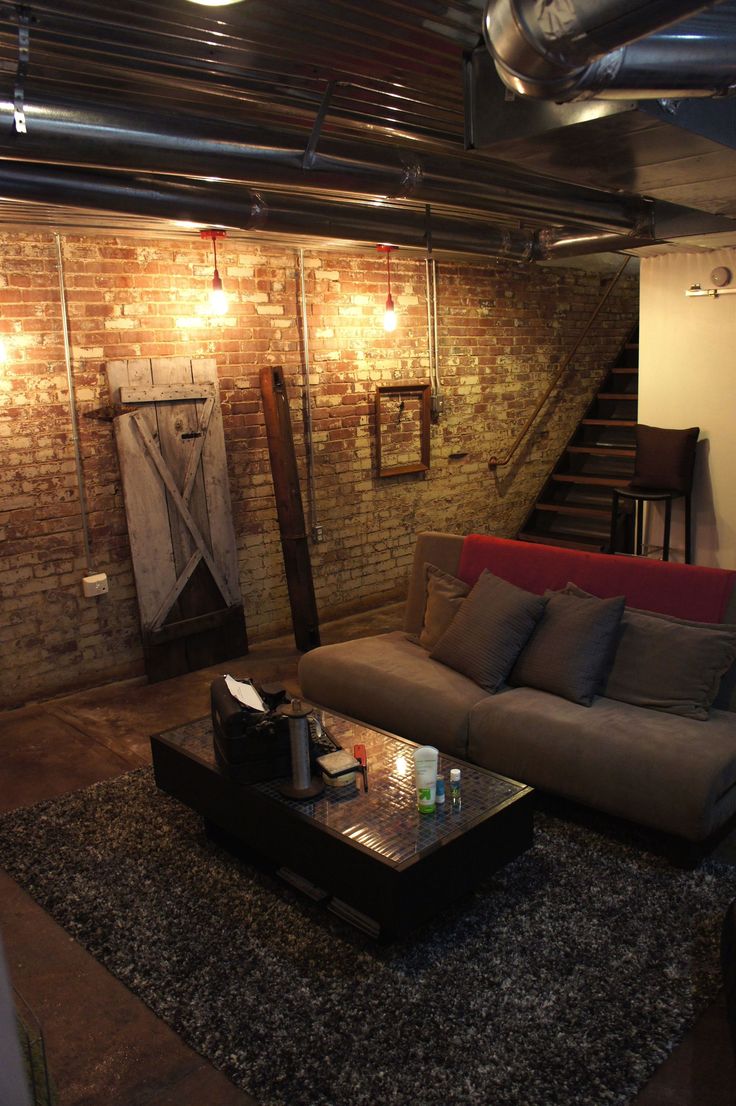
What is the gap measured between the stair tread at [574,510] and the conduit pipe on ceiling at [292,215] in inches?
91.4

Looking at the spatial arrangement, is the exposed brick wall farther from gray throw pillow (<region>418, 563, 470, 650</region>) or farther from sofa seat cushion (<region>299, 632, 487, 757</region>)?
gray throw pillow (<region>418, 563, 470, 650</region>)

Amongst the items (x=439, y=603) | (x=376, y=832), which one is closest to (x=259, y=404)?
(x=439, y=603)

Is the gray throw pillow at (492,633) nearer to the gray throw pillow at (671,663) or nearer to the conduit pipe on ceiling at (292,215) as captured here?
the gray throw pillow at (671,663)

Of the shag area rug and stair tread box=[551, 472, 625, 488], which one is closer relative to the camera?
the shag area rug

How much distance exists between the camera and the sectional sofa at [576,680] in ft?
10.0

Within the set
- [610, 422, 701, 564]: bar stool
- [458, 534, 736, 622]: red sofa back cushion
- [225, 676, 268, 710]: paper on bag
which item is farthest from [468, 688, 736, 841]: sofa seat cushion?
[610, 422, 701, 564]: bar stool

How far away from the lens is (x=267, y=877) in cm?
307

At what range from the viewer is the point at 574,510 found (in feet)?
24.2

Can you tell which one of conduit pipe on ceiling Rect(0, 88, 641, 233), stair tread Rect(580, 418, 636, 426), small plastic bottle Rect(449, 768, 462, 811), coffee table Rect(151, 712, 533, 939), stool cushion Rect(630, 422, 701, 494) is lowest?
coffee table Rect(151, 712, 533, 939)

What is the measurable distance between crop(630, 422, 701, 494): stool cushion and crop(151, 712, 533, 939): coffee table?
3727 mm

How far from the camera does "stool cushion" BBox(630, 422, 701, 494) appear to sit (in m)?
6.18

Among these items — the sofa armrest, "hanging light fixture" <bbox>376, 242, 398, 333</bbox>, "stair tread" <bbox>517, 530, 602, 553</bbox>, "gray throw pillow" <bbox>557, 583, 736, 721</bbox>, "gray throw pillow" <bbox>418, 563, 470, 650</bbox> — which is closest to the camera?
"gray throw pillow" <bbox>557, 583, 736, 721</bbox>

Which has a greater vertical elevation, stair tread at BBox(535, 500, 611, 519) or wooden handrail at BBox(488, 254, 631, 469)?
wooden handrail at BBox(488, 254, 631, 469)

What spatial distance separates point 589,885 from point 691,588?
1.32 meters
